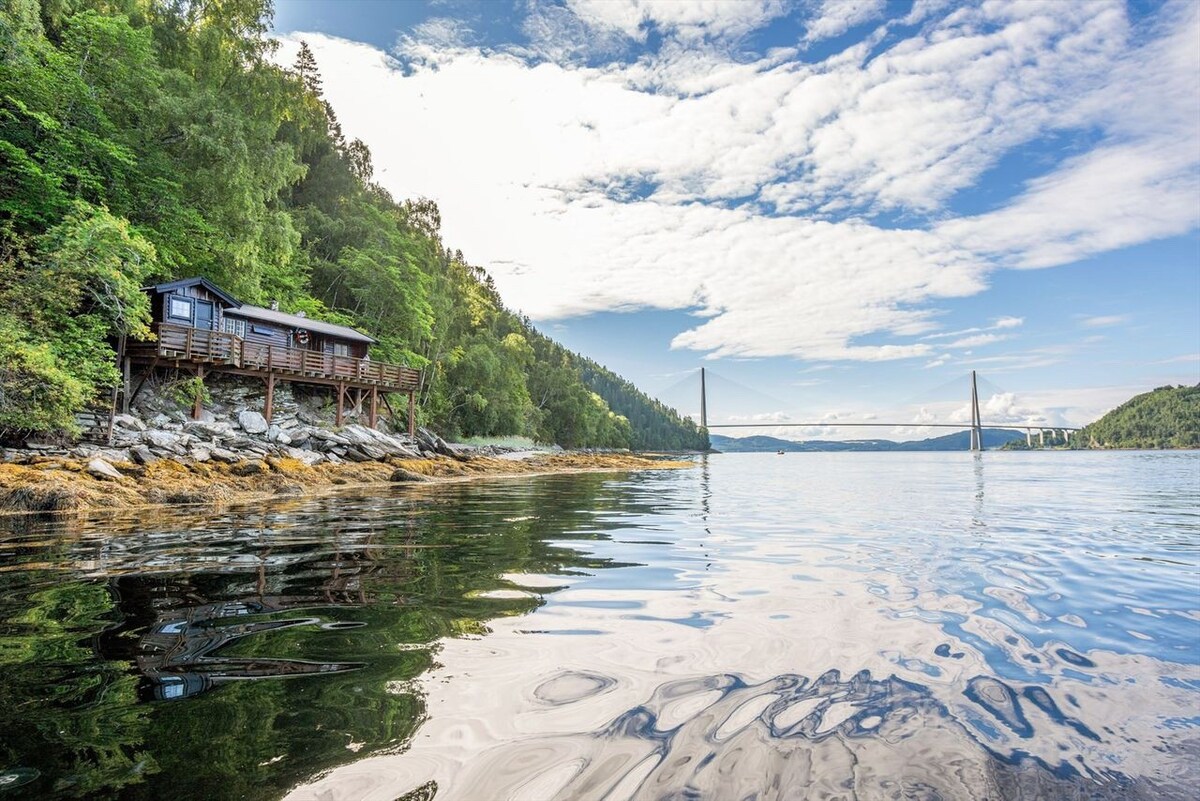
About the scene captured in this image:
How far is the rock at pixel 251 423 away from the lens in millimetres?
21792

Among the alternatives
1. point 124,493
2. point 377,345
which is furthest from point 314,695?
point 377,345

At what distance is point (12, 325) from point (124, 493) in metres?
5.16

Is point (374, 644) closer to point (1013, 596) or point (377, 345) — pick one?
point (1013, 596)

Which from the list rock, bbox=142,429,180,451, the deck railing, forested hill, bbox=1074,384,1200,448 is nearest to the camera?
rock, bbox=142,429,180,451

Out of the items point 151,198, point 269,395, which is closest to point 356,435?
point 269,395

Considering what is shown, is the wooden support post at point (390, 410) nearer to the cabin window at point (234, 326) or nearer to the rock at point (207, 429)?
the cabin window at point (234, 326)

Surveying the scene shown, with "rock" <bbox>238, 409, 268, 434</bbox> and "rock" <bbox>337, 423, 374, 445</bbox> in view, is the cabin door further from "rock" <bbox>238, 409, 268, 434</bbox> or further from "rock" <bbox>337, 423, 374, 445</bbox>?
"rock" <bbox>337, 423, 374, 445</bbox>

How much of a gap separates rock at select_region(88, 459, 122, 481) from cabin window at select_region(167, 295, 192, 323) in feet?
42.6

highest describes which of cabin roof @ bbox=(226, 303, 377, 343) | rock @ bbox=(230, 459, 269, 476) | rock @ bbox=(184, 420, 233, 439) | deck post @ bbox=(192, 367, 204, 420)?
cabin roof @ bbox=(226, 303, 377, 343)

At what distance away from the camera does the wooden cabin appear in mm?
21875

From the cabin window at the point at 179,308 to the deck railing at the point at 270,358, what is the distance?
2.15 feet

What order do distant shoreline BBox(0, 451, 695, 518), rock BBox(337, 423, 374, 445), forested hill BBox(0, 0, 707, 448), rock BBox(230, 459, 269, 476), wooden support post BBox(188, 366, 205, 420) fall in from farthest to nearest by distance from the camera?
rock BBox(337, 423, 374, 445), wooden support post BBox(188, 366, 205, 420), rock BBox(230, 459, 269, 476), forested hill BBox(0, 0, 707, 448), distant shoreline BBox(0, 451, 695, 518)

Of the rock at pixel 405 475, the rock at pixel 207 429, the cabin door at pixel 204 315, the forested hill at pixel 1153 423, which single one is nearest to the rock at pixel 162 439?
the rock at pixel 207 429

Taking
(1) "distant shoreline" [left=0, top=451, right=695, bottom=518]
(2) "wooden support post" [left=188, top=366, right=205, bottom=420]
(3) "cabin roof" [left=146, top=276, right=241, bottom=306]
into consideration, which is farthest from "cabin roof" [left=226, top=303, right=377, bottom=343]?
(1) "distant shoreline" [left=0, top=451, right=695, bottom=518]
